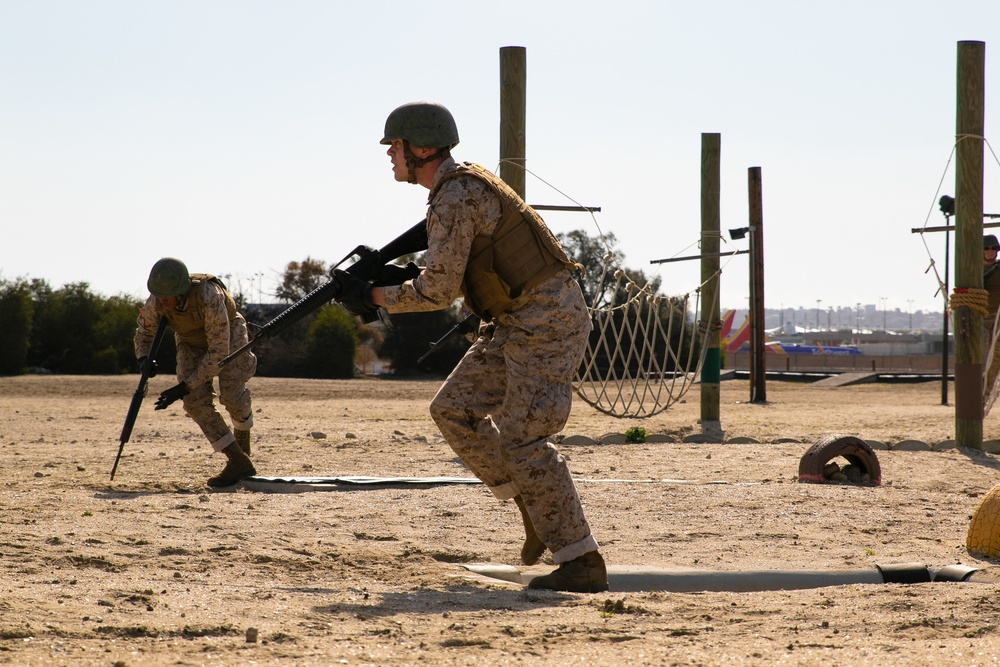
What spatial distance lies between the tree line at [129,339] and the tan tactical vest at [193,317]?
635 inches

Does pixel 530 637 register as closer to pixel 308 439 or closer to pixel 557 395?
pixel 557 395

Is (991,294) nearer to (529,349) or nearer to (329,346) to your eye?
(529,349)

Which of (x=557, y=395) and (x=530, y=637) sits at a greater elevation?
(x=557, y=395)

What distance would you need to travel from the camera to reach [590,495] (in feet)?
20.0

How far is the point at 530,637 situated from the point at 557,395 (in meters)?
1.08

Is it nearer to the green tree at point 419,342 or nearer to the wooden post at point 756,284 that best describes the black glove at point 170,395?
the wooden post at point 756,284

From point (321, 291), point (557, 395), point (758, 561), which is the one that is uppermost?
point (321, 291)

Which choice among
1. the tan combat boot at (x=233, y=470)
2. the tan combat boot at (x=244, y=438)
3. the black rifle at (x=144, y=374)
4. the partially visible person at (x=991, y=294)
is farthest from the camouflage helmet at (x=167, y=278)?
the partially visible person at (x=991, y=294)

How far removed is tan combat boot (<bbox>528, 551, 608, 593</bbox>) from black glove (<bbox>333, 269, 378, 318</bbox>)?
115 cm

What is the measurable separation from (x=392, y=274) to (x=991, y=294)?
23.3ft

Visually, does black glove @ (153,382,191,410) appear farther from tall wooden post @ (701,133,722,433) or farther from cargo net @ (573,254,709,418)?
tall wooden post @ (701,133,722,433)

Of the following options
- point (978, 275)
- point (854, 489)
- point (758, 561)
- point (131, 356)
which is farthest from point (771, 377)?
point (758, 561)

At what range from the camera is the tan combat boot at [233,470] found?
6863 millimetres

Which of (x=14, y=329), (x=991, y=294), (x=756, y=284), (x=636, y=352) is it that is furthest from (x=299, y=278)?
(x=991, y=294)
